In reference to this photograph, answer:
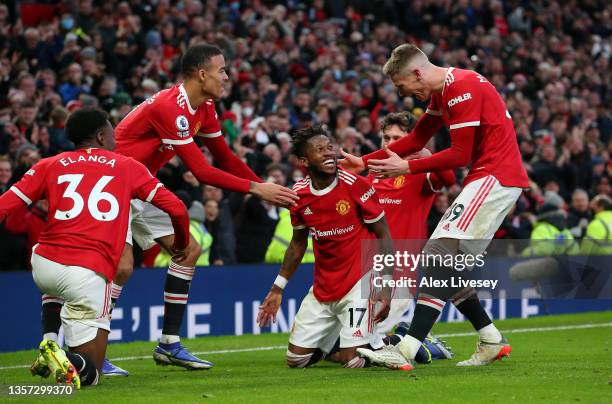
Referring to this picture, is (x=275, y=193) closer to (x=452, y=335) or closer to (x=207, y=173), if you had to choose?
(x=207, y=173)

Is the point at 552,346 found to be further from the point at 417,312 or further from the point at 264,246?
the point at 264,246

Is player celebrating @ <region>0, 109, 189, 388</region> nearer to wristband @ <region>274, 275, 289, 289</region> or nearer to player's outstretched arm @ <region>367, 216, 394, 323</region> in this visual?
wristband @ <region>274, 275, 289, 289</region>

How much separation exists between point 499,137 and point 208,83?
8.14 feet

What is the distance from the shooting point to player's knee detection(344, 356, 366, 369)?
9.66 m

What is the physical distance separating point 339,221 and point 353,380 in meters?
1.84

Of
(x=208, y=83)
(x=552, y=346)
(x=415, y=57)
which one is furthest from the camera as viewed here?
(x=552, y=346)

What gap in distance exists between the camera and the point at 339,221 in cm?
981

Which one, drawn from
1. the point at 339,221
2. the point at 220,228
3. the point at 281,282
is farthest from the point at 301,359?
the point at 220,228

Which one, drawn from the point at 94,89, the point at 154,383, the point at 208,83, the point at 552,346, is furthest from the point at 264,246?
the point at 154,383

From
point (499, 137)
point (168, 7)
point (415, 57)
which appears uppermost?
point (168, 7)

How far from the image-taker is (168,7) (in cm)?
2084

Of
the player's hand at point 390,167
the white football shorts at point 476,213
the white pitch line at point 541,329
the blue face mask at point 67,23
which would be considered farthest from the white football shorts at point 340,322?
the blue face mask at point 67,23

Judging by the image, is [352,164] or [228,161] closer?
[352,164]

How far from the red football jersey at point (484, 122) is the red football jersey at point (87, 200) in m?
2.24
